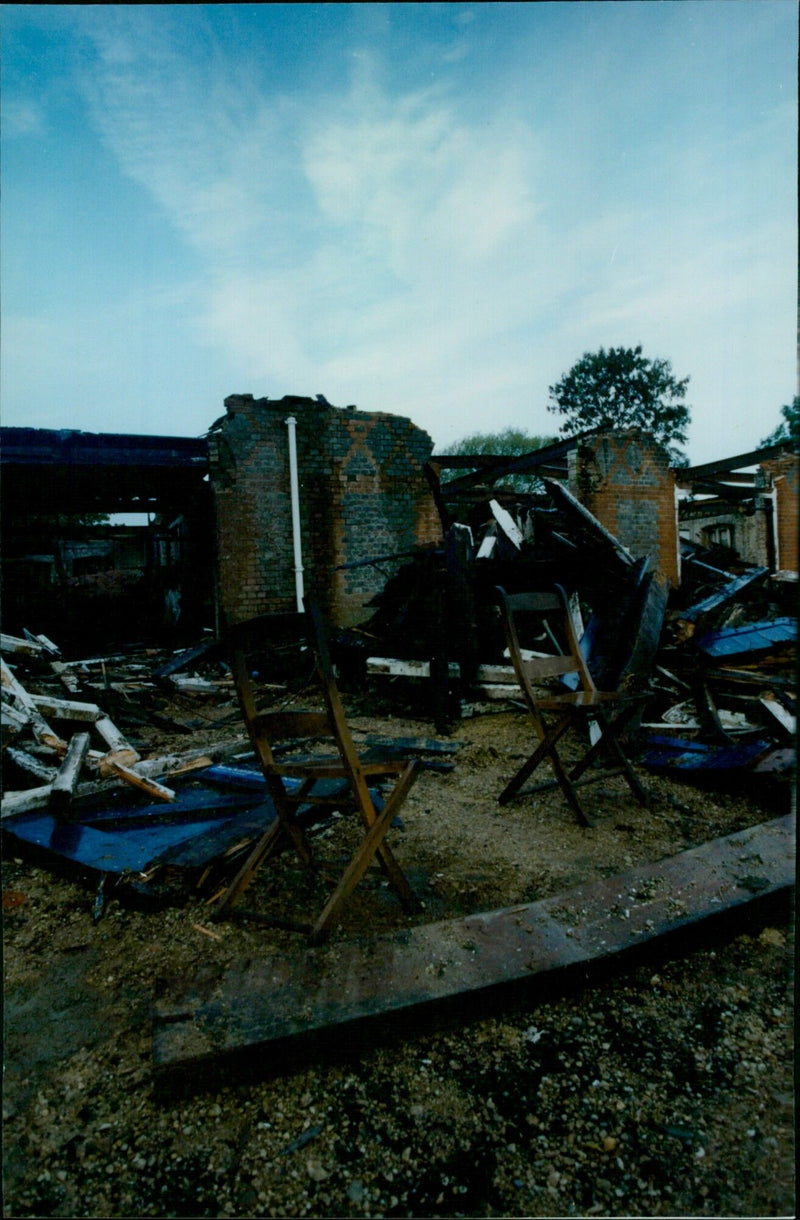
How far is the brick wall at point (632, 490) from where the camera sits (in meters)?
11.1

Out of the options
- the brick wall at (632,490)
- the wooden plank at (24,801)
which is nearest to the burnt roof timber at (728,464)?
the brick wall at (632,490)

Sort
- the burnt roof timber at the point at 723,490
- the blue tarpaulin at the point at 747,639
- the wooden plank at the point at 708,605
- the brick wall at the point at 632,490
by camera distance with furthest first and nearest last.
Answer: the burnt roof timber at the point at 723,490 → the brick wall at the point at 632,490 → the wooden plank at the point at 708,605 → the blue tarpaulin at the point at 747,639

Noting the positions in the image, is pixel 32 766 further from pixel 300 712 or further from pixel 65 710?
pixel 300 712

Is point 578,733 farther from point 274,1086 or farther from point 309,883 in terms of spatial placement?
point 274,1086

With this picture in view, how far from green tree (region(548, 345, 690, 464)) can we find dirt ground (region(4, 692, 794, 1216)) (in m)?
30.8

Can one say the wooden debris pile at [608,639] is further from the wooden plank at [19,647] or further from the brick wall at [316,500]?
the wooden plank at [19,647]

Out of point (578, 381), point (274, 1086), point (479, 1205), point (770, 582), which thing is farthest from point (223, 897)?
point (578, 381)

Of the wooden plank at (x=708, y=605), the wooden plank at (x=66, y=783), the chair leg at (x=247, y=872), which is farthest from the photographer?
the wooden plank at (x=708, y=605)

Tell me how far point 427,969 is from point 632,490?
10998 mm

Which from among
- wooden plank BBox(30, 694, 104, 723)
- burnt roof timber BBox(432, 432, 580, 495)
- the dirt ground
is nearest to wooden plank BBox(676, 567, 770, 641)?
burnt roof timber BBox(432, 432, 580, 495)

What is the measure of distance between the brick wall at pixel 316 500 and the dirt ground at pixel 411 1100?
6.85 metres

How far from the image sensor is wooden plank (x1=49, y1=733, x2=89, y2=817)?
146 inches

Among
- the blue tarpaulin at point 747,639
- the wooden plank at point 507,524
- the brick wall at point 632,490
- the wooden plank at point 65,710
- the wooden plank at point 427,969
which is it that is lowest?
the wooden plank at point 427,969

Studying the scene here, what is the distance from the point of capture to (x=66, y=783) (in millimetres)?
3779
